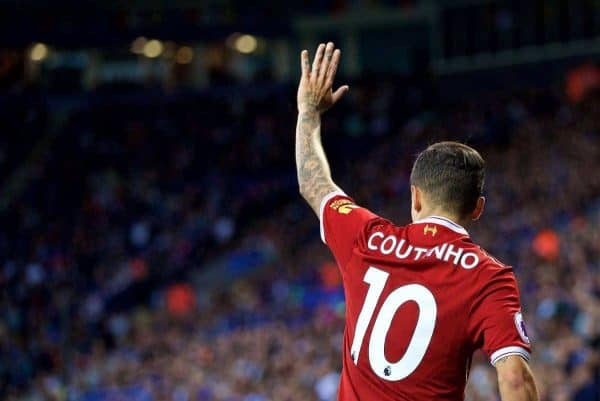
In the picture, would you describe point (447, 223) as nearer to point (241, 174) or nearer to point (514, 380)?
point (514, 380)

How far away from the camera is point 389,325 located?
10.4 feet

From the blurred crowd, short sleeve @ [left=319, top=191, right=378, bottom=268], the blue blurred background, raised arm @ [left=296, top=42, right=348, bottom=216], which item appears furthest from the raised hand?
the blue blurred background

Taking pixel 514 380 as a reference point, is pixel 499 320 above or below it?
above

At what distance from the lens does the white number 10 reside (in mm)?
3129

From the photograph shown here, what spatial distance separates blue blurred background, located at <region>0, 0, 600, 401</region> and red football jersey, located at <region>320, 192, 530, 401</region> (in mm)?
6989

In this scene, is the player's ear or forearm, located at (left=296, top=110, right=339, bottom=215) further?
forearm, located at (left=296, top=110, right=339, bottom=215)

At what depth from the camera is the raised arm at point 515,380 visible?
2.93 meters

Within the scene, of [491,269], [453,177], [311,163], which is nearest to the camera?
[491,269]

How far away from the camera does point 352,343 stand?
10.8 feet

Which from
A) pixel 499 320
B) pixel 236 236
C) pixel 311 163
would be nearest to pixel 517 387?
pixel 499 320

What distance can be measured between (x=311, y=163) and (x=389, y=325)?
759mm

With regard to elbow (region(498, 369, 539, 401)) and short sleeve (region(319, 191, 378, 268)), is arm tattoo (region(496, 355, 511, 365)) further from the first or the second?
short sleeve (region(319, 191, 378, 268))

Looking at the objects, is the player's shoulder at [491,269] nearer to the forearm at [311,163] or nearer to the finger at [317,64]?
the forearm at [311,163]

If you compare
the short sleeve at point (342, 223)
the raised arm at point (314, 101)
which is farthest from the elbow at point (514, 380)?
the raised arm at point (314, 101)
